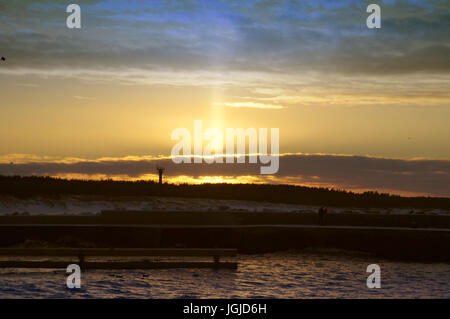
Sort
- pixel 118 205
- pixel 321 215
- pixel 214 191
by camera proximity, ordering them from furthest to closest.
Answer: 1. pixel 214 191
2. pixel 118 205
3. pixel 321 215

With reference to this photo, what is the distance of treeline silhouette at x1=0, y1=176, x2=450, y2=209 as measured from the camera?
193 ft

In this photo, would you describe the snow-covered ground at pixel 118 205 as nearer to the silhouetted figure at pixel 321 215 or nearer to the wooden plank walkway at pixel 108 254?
the silhouetted figure at pixel 321 215

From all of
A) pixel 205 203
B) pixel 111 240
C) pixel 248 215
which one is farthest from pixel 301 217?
pixel 205 203

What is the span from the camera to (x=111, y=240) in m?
26.7

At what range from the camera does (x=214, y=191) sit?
Result: 67.5m

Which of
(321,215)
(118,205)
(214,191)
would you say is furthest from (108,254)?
(214,191)

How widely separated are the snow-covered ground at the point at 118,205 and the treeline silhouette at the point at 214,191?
2847 millimetres

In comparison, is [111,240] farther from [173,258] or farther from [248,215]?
[248,215]

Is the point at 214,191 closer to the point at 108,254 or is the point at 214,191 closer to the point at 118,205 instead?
the point at 118,205

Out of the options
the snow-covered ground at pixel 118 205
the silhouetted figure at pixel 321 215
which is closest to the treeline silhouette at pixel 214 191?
the snow-covered ground at pixel 118 205

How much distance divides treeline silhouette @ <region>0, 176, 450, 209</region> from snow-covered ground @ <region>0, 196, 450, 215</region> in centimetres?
285

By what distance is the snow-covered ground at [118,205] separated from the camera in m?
47.6

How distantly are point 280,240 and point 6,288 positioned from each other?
14.0 metres

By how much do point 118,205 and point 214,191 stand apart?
18299mm
